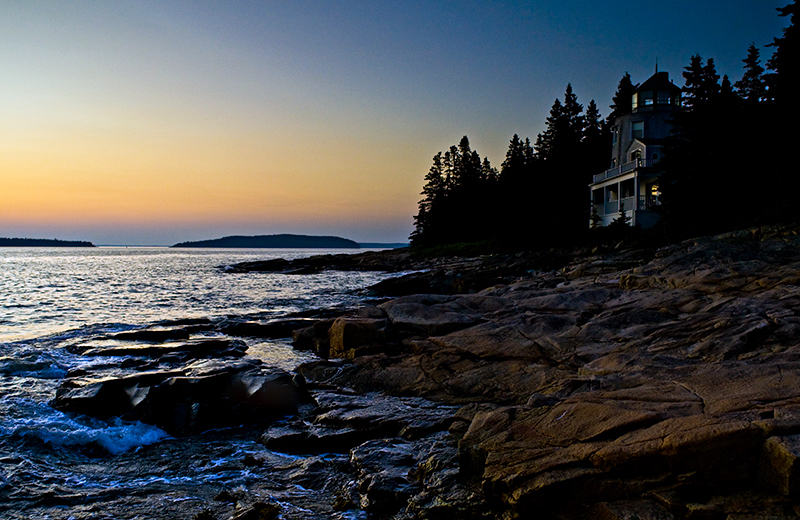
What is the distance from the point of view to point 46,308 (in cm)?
2758

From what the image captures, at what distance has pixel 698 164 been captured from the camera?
3244cm

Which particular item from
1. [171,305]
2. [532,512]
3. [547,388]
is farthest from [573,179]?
[532,512]

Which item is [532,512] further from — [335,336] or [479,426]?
[335,336]

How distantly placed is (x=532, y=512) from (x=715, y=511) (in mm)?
1713

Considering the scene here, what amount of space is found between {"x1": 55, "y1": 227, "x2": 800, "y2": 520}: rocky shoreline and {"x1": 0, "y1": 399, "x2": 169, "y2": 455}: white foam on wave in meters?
0.40

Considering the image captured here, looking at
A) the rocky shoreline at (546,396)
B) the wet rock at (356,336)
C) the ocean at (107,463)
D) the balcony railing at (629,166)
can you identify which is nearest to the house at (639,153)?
the balcony railing at (629,166)

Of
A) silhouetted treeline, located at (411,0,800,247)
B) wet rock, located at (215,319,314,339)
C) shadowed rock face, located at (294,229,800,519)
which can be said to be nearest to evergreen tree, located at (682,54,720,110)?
silhouetted treeline, located at (411,0,800,247)

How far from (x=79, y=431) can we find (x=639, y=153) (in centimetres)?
4484

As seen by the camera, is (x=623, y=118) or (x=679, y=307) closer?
(x=679, y=307)

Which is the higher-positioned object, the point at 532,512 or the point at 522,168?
the point at 522,168

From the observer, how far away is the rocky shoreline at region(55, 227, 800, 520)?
17.0 feet

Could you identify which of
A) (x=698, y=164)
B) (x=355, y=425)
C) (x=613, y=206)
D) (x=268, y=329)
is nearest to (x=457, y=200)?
(x=613, y=206)

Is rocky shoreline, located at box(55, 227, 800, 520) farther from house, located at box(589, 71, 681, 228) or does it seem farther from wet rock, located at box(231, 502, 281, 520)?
house, located at box(589, 71, 681, 228)

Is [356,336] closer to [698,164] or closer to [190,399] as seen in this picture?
[190,399]
